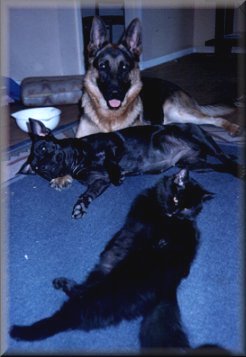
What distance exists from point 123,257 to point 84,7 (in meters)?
4.81

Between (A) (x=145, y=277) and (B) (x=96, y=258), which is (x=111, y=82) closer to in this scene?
(B) (x=96, y=258)

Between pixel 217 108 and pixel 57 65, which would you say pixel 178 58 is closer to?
pixel 57 65

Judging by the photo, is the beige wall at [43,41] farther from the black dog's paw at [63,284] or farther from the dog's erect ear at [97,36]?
the black dog's paw at [63,284]

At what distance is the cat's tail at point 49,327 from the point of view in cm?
100

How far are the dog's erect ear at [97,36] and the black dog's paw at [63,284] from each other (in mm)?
1612

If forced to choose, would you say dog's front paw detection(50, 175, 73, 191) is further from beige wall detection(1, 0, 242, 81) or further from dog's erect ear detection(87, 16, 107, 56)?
beige wall detection(1, 0, 242, 81)

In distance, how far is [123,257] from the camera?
49.7 inches

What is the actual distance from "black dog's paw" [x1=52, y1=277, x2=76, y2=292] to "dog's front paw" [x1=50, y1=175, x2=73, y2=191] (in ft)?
2.53

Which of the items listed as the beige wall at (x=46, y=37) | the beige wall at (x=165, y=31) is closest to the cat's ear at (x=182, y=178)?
the beige wall at (x=46, y=37)

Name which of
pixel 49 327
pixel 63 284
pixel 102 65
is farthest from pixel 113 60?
pixel 49 327

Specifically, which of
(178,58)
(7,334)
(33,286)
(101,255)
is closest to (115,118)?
(101,255)

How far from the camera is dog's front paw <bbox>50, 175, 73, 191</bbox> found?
1.93 meters

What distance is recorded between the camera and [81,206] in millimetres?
1680

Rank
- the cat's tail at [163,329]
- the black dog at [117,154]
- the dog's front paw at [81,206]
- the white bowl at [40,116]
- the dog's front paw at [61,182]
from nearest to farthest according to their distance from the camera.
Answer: the cat's tail at [163,329], the dog's front paw at [81,206], the black dog at [117,154], the dog's front paw at [61,182], the white bowl at [40,116]
